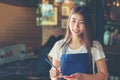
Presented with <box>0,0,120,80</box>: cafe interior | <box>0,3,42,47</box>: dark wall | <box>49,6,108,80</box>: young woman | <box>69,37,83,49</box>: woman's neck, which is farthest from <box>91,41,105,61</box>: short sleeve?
<box>0,3,42,47</box>: dark wall

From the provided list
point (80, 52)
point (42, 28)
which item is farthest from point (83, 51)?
point (42, 28)

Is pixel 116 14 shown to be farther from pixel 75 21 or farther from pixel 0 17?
pixel 75 21

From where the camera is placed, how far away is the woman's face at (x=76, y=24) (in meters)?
3.64

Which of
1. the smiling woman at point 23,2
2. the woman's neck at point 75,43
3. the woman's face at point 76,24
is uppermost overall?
the smiling woman at point 23,2

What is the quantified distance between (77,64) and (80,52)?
11 centimetres

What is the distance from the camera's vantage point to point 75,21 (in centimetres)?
366

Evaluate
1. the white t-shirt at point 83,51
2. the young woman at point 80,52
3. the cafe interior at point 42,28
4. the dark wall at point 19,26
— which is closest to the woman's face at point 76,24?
the young woman at point 80,52

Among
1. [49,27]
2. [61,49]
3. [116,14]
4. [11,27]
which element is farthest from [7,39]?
[61,49]

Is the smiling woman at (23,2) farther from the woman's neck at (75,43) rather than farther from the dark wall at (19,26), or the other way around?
the woman's neck at (75,43)

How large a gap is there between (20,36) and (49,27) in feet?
1.42

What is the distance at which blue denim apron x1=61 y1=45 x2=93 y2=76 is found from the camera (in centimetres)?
362

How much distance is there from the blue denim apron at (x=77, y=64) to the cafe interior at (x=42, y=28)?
2074 millimetres

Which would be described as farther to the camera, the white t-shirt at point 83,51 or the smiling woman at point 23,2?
the smiling woman at point 23,2

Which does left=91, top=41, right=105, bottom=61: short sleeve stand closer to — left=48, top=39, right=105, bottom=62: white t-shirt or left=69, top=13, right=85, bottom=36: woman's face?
left=48, top=39, right=105, bottom=62: white t-shirt
